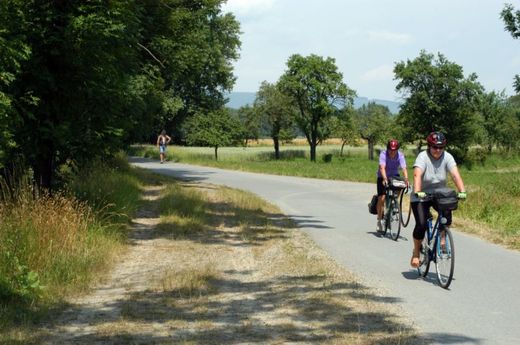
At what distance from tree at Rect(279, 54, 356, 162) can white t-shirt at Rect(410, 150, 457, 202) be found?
214 ft

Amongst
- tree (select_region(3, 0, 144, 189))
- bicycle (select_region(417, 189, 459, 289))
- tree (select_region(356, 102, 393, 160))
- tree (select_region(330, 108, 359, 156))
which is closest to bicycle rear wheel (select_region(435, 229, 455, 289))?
bicycle (select_region(417, 189, 459, 289))

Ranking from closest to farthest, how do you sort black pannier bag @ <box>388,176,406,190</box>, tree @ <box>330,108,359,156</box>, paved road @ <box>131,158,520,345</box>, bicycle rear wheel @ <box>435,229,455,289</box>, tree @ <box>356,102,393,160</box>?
paved road @ <box>131,158,520,345</box>
bicycle rear wheel @ <box>435,229,455,289</box>
black pannier bag @ <box>388,176,406,190</box>
tree @ <box>330,108,359,156</box>
tree @ <box>356,102,393,160</box>

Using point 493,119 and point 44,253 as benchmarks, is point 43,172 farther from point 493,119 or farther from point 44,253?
point 493,119

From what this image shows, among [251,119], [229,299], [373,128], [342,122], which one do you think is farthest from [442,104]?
[229,299]

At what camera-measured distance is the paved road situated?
5477mm

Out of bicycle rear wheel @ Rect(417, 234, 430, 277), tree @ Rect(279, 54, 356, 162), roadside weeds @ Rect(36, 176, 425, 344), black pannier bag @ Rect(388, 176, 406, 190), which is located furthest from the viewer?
tree @ Rect(279, 54, 356, 162)

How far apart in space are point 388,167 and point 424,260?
3.71 metres

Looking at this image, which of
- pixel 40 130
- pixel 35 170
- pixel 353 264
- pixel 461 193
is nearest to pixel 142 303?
pixel 353 264

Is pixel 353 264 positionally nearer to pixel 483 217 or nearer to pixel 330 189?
pixel 483 217

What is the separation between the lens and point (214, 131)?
44062mm

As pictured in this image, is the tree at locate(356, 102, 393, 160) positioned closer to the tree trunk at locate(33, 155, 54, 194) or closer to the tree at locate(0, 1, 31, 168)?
the tree trunk at locate(33, 155, 54, 194)

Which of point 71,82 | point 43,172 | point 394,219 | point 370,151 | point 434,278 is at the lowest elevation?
point 434,278

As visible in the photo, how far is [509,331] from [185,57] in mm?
16287

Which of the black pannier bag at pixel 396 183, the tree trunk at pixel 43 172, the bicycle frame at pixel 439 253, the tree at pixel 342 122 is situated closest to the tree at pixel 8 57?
the tree trunk at pixel 43 172
